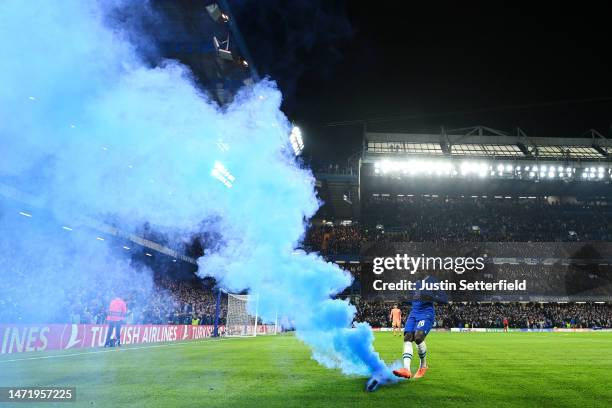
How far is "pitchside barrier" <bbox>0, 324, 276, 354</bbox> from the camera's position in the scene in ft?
49.9

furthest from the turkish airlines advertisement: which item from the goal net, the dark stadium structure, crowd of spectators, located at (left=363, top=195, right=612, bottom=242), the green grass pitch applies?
crowd of spectators, located at (left=363, top=195, right=612, bottom=242)

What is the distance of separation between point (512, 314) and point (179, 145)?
42.2 meters

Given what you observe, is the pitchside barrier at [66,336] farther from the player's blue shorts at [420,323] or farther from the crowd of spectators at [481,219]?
the crowd of spectators at [481,219]

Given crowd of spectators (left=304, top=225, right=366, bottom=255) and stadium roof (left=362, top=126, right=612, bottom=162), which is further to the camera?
crowd of spectators (left=304, top=225, right=366, bottom=255)

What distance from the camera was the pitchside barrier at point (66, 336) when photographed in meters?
15.2

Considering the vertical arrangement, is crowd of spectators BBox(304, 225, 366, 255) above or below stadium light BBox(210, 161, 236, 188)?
above

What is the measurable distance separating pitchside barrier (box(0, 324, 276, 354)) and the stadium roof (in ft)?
93.3

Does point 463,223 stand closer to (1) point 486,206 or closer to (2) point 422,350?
(1) point 486,206

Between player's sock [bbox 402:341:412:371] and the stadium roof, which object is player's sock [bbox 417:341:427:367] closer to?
player's sock [bbox 402:341:412:371]

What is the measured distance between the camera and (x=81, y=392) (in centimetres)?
739

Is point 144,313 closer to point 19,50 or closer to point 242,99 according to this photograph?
point 242,99

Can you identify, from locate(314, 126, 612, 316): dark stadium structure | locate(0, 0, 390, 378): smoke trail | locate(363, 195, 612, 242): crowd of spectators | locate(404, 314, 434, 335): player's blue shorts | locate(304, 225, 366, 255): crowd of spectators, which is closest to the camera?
locate(0, 0, 390, 378): smoke trail

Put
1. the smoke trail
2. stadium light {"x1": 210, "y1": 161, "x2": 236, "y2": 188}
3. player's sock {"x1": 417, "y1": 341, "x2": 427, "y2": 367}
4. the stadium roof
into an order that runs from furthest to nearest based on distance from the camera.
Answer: the stadium roof < stadium light {"x1": 210, "y1": 161, "x2": 236, "y2": 188} < player's sock {"x1": 417, "y1": 341, "x2": 427, "y2": 367} < the smoke trail

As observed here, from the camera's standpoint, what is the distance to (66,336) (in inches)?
699
